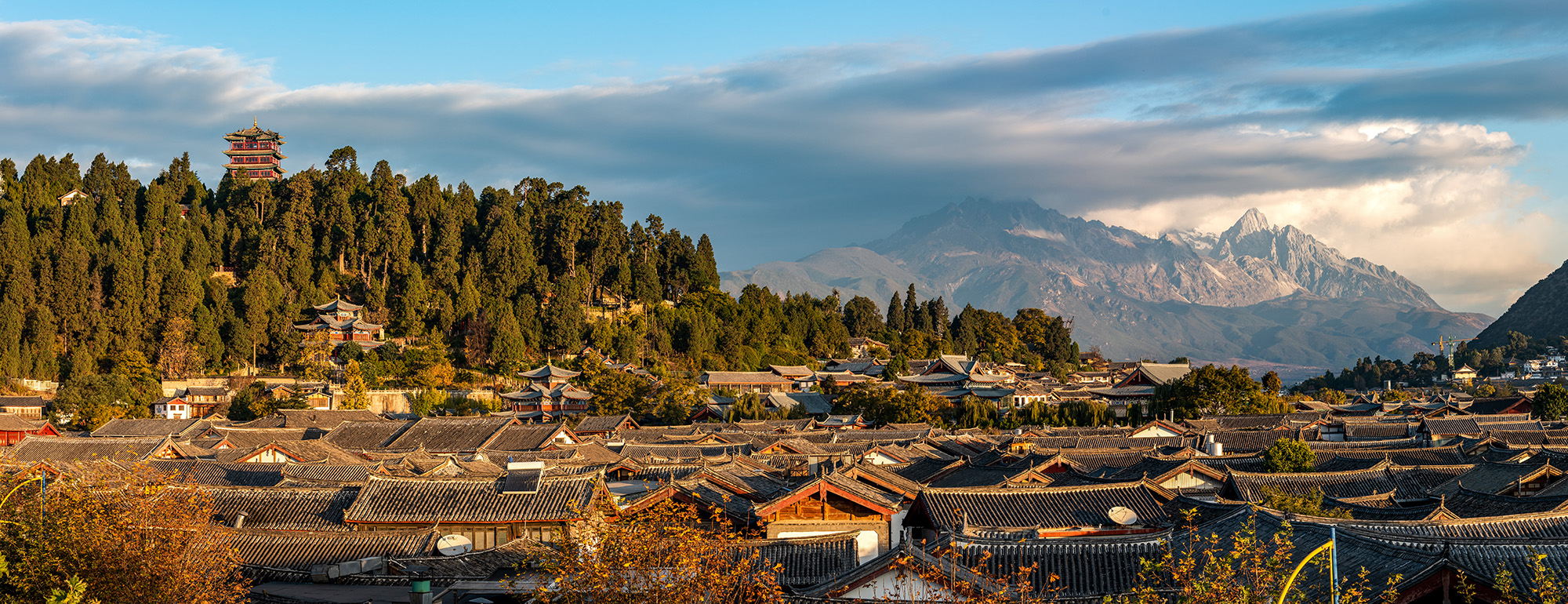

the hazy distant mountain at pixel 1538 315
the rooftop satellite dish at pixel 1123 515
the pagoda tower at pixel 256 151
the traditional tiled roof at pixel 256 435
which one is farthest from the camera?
the hazy distant mountain at pixel 1538 315

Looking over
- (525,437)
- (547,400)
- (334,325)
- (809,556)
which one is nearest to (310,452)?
(525,437)

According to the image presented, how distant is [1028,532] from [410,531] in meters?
13.1

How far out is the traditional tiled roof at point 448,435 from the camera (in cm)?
5078

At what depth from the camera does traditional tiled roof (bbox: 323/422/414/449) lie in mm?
51188

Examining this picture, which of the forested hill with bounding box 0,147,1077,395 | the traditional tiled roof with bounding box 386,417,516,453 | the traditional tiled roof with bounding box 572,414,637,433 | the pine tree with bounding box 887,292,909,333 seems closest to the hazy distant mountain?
the pine tree with bounding box 887,292,909,333

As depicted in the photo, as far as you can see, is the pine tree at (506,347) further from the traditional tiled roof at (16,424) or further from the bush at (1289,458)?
the bush at (1289,458)

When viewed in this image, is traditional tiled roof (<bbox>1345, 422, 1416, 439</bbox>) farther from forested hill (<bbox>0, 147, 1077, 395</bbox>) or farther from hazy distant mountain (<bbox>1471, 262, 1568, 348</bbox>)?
hazy distant mountain (<bbox>1471, 262, 1568, 348</bbox>)

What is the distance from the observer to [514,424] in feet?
182

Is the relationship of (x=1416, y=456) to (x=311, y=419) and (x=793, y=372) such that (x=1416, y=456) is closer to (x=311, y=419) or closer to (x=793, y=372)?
(x=311, y=419)

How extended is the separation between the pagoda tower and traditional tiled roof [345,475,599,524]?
96232mm

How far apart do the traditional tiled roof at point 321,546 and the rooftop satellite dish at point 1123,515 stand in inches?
552

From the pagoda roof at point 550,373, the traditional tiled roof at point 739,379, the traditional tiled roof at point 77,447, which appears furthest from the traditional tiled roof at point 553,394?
the traditional tiled roof at point 77,447

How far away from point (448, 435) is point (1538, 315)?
490ft

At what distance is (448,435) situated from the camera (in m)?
52.5
